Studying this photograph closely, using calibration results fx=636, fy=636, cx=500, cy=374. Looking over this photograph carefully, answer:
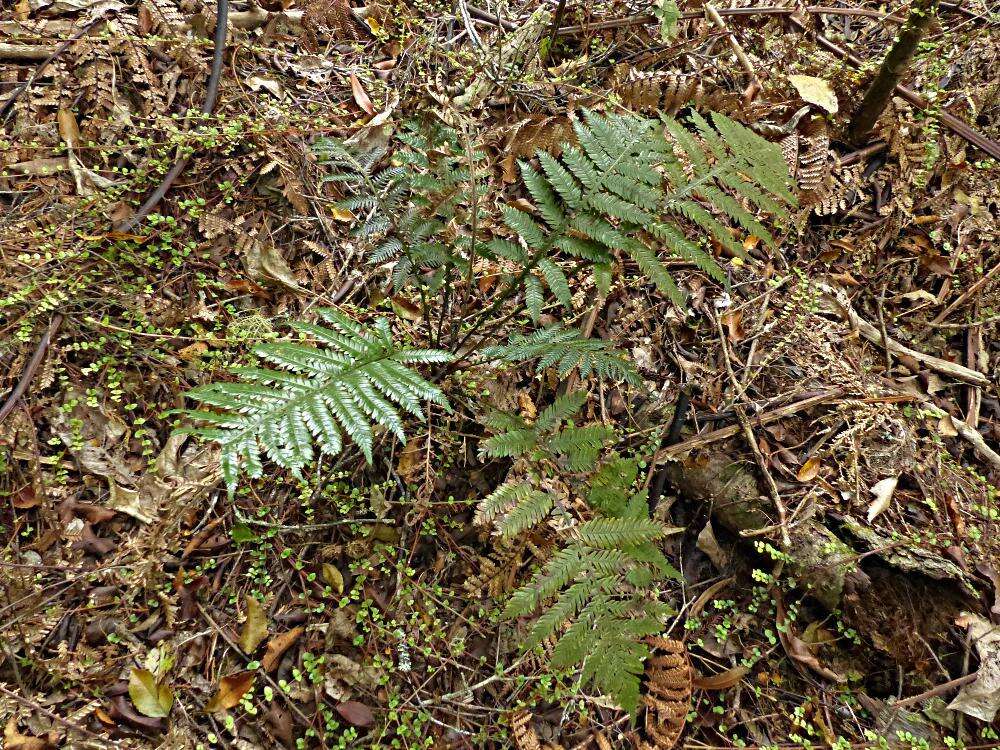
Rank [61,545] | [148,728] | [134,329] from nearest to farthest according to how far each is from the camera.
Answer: [148,728] → [61,545] → [134,329]

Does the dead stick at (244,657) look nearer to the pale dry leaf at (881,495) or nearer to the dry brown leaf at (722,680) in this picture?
the dry brown leaf at (722,680)

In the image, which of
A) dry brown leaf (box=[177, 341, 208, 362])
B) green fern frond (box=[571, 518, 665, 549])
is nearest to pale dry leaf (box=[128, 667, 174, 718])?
dry brown leaf (box=[177, 341, 208, 362])

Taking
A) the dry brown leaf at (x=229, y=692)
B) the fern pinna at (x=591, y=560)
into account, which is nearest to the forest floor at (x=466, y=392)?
the dry brown leaf at (x=229, y=692)

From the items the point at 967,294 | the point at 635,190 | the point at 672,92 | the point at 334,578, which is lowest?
the point at 334,578

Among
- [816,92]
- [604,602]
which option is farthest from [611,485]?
[816,92]

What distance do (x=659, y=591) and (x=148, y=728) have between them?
1842 millimetres

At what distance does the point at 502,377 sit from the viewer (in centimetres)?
265

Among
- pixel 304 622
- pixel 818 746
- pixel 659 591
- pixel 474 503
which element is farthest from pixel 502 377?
pixel 818 746

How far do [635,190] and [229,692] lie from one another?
222 cm

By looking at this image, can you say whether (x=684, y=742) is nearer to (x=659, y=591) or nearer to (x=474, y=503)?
(x=659, y=591)

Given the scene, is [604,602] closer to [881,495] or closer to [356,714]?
[356,714]

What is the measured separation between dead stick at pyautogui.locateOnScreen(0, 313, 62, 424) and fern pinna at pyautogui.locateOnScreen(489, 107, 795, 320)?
1776mm

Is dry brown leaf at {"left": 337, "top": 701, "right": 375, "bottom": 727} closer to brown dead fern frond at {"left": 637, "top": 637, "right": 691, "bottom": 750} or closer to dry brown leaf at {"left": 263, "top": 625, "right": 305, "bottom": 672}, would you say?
dry brown leaf at {"left": 263, "top": 625, "right": 305, "bottom": 672}

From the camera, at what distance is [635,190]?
84.7 inches
